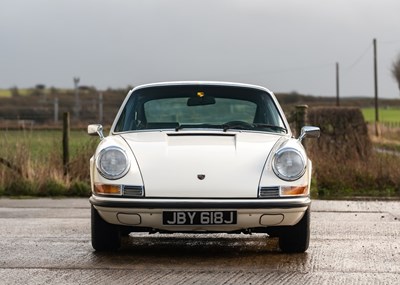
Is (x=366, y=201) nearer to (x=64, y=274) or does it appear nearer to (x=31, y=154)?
(x=31, y=154)

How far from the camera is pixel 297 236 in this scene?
7137 millimetres

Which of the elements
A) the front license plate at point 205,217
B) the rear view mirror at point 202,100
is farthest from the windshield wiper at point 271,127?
the front license plate at point 205,217

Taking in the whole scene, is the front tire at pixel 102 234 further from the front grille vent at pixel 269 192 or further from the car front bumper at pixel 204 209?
the front grille vent at pixel 269 192

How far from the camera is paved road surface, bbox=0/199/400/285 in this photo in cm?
604

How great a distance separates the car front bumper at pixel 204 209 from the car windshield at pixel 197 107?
1.22 m

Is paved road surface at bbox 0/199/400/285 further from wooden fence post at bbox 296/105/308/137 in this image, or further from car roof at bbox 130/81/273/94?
wooden fence post at bbox 296/105/308/137

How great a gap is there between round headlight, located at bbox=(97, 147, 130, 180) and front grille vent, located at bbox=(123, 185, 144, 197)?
0.12 meters

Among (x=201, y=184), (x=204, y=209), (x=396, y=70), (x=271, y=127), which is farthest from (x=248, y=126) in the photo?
(x=396, y=70)

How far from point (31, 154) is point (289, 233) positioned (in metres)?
8.16

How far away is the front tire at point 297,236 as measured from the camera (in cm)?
711

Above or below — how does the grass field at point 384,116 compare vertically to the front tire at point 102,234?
above

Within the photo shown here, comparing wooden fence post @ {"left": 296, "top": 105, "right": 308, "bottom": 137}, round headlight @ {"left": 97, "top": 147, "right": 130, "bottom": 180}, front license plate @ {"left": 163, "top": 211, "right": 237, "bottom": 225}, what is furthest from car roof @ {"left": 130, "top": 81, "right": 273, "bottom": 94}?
wooden fence post @ {"left": 296, "top": 105, "right": 308, "bottom": 137}

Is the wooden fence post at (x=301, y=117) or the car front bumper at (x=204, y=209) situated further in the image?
the wooden fence post at (x=301, y=117)

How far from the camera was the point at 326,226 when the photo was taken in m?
9.31
